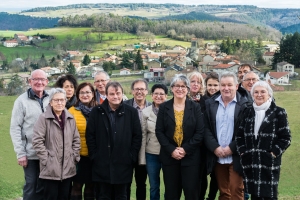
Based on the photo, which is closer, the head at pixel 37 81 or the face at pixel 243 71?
the head at pixel 37 81

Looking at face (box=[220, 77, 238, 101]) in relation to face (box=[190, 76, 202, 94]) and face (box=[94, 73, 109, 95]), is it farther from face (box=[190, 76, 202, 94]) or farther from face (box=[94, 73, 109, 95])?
face (box=[94, 73, 109, 95])

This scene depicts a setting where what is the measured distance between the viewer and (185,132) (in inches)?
152

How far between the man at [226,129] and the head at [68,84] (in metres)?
1.65

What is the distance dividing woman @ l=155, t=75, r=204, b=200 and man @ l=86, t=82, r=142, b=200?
0.33 m

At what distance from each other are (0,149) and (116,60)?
40.5 m

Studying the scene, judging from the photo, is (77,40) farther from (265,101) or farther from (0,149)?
(265,101)

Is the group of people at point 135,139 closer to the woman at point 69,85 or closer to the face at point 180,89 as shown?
the face at point 180,89

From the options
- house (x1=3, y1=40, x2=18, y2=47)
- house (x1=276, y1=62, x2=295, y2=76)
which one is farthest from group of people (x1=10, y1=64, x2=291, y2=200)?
house (x1=3, y1=40, x2=18, y2=47)

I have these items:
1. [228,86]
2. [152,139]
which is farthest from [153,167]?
[228,86]

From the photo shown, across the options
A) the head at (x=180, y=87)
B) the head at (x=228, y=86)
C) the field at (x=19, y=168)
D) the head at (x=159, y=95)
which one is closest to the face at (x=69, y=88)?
the head at (x=159, y=95)

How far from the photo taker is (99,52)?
65250 mm

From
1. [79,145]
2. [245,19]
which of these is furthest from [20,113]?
[245,19]

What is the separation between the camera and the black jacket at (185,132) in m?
3.85

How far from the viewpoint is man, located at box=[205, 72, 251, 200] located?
3.90m
